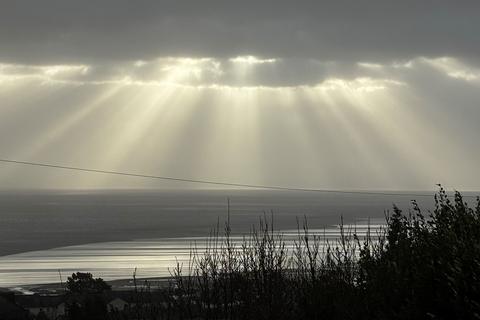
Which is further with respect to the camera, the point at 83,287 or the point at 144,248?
the point at 144,248

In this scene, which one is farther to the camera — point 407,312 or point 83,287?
point 83,287

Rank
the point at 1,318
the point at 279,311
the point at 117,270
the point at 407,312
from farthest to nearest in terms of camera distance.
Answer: the point at 117,270, the point at 1,318, the point at 279,311, the point at 407,312

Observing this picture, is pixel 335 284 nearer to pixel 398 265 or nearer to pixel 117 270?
pixel 398 265

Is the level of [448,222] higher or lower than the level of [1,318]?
higher

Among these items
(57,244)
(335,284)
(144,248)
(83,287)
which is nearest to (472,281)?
(335,284)

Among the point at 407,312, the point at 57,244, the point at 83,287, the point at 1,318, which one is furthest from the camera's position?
the point at 57,244

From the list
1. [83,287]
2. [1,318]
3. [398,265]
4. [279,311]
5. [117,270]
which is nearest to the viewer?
[398,265]

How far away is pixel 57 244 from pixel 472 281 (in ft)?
384

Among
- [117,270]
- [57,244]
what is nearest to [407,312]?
[117,270]

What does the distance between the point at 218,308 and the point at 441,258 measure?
4.54 metres

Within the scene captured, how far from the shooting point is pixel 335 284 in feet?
43.1

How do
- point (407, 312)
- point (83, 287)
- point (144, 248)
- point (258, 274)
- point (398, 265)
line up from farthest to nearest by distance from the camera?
1. point (144, 248)
2. point (83, 287)
3. point (258, 274)
4. point (398, 265)
5. point (407, 312)

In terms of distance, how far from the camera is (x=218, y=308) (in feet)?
44.0

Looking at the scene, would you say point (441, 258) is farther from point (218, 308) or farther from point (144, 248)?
point (144, 248)
